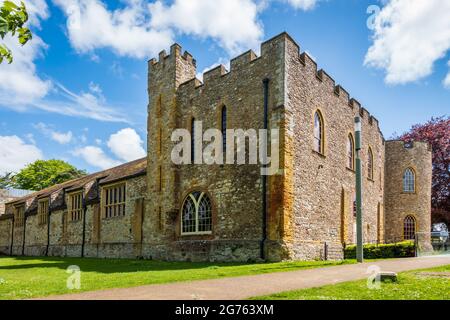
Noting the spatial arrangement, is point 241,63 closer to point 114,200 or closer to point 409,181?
point 114,200

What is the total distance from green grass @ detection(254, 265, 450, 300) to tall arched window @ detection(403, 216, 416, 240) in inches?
881

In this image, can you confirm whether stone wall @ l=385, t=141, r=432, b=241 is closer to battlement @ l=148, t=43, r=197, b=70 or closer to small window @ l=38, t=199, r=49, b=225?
battlement @ l=148, t=43, r=197, b=70

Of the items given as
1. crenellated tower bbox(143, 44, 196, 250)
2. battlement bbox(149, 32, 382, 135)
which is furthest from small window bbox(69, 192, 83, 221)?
battlement bbox(149, 32, 382, 135)

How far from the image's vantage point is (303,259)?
17.4 metres

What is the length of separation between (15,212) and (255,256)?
3465cm

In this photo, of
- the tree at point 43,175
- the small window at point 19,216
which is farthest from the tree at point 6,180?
the small window at point 19,216

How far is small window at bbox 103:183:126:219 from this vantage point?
1040 inches

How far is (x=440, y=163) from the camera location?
37.5 meters

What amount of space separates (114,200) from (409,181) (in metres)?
22.3

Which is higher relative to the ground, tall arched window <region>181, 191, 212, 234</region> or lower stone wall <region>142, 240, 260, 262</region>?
tall arched window <region>181, 191, 212, 234</region>

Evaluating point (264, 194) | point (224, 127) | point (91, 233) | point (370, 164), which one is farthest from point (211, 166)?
point (370, 164)
